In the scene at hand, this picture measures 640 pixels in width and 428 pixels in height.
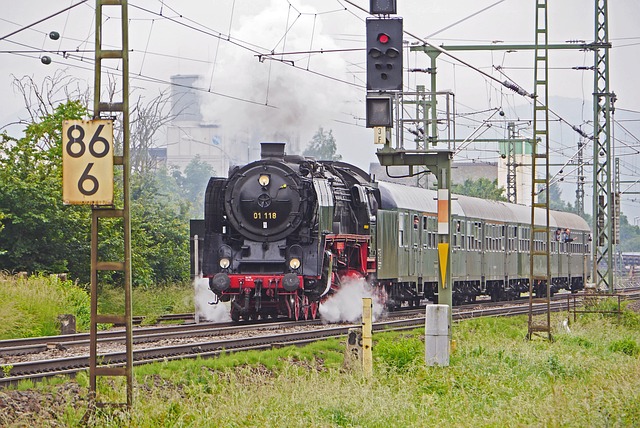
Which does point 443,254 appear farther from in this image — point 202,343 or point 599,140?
point 599,140

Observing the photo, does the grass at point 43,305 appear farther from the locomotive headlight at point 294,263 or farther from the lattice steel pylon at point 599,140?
the lattice steel pylon at point 599,140

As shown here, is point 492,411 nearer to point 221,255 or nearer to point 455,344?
point 455,344

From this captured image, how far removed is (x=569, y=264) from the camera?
43.2 metres

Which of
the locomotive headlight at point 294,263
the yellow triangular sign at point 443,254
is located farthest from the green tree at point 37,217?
the yellow triangular sign at point 443,254

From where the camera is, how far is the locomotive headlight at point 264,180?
878 inches

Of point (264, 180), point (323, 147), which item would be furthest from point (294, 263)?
point (323, 147)

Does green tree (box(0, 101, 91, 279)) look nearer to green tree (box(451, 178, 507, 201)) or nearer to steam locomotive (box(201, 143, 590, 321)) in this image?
steam locomotive (box(201, 143, 590, 321))

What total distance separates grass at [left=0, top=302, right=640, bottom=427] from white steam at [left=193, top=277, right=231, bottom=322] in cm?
653

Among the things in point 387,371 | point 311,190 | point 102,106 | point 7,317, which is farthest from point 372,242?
point 102,106

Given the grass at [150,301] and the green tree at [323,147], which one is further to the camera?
the green tree at [323,147]

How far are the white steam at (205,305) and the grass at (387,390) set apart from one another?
21.4 ft

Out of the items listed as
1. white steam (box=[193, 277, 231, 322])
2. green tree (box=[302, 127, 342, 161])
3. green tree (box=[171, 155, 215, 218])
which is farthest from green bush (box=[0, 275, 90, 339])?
green tree (box=[171, 155, 215, 218])

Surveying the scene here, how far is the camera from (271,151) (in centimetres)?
2333

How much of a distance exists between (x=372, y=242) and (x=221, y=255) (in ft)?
13.5
